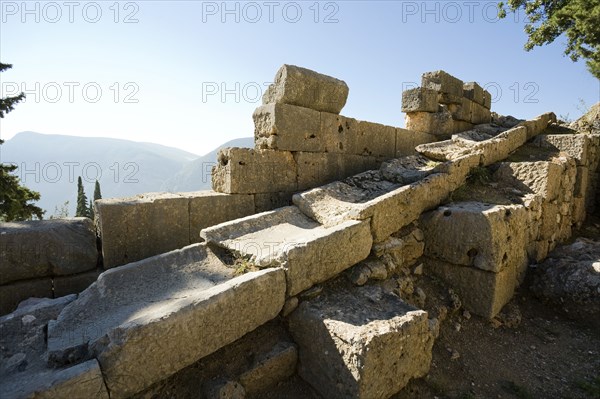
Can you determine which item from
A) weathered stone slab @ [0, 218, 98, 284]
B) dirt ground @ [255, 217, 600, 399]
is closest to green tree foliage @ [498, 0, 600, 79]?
dirt ground @ [255, 217, 600, 399]

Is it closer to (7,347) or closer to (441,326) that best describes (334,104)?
(441,326)

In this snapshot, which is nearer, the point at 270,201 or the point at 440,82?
the point at 270,201

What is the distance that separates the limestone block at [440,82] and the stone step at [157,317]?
675 cm

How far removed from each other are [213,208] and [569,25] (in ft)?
50.4

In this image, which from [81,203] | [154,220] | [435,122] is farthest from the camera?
[81,203]

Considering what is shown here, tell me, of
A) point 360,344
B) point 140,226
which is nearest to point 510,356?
point 360,344

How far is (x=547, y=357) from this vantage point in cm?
340

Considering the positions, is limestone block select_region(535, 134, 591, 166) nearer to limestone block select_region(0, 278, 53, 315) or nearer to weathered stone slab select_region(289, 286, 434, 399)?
weathered stone slab select_region(289, 286, 434, 399)

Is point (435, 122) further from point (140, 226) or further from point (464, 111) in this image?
point (140, 226)

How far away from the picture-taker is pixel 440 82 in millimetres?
7480

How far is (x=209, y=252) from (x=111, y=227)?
102 centimetres

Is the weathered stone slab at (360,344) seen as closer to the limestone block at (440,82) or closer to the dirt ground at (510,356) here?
the dirt ground at (510,356)

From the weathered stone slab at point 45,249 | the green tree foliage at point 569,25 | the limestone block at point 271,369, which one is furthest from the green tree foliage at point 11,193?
the green tree foliage at point 569,25

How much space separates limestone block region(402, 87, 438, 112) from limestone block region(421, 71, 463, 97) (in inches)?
8.3
